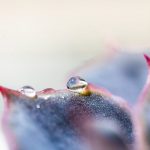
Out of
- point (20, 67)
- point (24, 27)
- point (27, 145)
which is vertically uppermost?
point (24, 27)

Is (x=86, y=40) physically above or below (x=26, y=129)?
above

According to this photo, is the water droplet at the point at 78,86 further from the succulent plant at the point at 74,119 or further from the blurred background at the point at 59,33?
the blurred background at the point at 59,33

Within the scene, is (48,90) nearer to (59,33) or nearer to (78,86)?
(78,86)

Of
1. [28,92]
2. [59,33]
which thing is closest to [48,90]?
[28,92]

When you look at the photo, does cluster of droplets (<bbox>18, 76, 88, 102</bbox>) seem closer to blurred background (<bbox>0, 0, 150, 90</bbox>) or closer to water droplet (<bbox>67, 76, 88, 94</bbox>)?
water droplet (<bbox>67, 76, 88, 94</bbox>)

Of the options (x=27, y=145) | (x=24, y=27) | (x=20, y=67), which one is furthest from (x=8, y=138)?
(x=24, y=27)

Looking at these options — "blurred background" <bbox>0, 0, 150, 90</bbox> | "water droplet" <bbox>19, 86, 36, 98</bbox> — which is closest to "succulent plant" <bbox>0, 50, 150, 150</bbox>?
"water droplet" <bbox>19, 86, 36, 98</bbox>

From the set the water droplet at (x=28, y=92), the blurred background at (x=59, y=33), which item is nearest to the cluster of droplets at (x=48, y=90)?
the water droplet at (x=28, y=92)

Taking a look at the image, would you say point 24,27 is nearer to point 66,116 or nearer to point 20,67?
point 20,67
